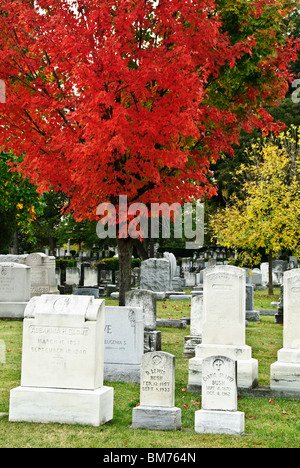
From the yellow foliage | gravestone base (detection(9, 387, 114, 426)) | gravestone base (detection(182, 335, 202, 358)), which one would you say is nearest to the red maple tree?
gravestone base (detection(182, 335, 202, 358))

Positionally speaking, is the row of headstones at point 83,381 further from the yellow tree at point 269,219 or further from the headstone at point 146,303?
the yellow tree at point 269,219

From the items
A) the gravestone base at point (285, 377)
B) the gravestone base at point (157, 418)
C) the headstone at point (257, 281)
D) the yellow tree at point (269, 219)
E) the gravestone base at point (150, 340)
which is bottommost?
the gravestone base at point (157, 418)

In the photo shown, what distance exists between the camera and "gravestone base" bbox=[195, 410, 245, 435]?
7434 millimetres

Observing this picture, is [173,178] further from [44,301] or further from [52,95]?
[44,301]

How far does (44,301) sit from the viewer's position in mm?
8062

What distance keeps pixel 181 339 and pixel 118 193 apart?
4624 mm

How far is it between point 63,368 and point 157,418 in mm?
1304

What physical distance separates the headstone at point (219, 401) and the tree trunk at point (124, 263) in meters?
5.46

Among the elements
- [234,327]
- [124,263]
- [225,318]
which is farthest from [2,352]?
[234,327]

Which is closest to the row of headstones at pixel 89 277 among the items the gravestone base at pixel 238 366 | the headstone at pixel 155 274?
the headstone at pixel 155 274

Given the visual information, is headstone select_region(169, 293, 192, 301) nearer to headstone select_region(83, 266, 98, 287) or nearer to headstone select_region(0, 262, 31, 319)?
headstone select_region(83, 266, 98, 287)

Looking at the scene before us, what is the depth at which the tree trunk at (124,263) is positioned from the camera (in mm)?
13117

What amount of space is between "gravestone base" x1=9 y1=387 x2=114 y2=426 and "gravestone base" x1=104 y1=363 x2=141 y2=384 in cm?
299
